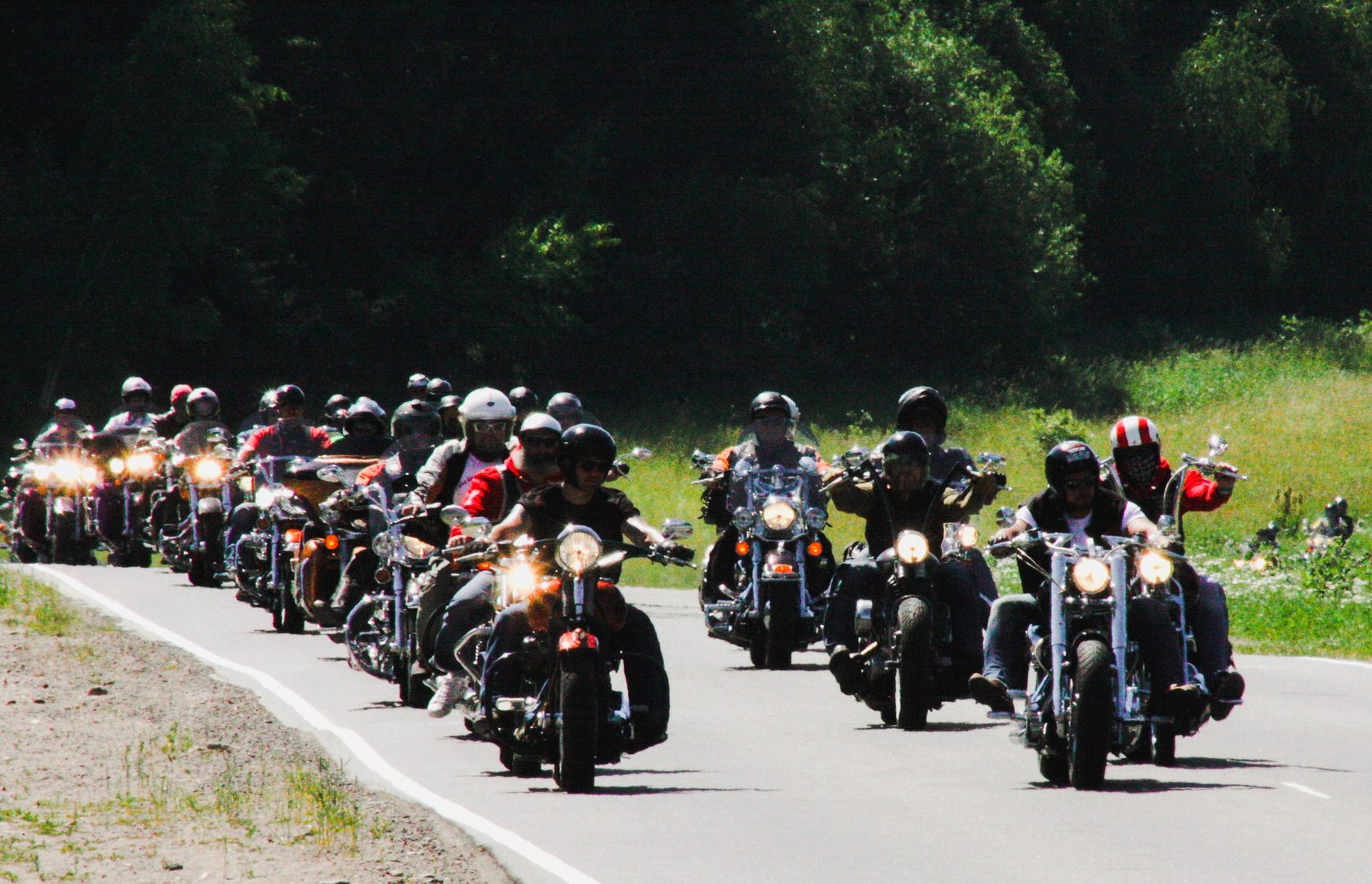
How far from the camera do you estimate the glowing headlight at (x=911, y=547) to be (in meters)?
13.1

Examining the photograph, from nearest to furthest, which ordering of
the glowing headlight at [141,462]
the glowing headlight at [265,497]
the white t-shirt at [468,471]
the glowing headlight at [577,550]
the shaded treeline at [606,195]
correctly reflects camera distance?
1. the glowing headlight at [577,550]
2. the white t-shirt at [468,471]
3. the glowing headlight at [265,497]
4. the glowing headlight at [141,462]
5. the shaded treeline at [606,195]

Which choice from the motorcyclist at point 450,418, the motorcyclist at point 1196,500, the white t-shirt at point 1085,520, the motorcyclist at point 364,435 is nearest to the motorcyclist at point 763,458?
the motorcyclist at point 450,418

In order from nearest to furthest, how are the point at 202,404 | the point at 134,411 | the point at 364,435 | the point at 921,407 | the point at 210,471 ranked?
the point at 921,407, the point at 364,435, the point at 210,471, the point at 202,404, the point at 134,411

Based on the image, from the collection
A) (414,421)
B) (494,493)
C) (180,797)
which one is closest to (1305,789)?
(494,493)

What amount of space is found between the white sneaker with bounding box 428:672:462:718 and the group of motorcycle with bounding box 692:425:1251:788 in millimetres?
2552

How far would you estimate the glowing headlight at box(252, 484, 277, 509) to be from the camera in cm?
1933

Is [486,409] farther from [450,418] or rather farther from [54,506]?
[54,506]

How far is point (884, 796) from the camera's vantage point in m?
10.9

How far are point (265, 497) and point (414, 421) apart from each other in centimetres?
417

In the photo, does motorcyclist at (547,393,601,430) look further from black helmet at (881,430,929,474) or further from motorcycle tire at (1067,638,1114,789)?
motorcycle tire at (1067,638,1114,789)

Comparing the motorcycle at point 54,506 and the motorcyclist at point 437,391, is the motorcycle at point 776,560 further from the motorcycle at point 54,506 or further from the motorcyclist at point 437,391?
the motorcycle at point 54,506

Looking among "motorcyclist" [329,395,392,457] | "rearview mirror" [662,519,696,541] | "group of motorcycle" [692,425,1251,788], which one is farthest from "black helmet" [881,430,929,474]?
"motorcyclist" [329,395,392,457]

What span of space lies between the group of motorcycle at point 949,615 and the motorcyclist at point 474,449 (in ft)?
6.39

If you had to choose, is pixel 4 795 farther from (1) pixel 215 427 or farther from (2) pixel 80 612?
(1) pixel 215 427
